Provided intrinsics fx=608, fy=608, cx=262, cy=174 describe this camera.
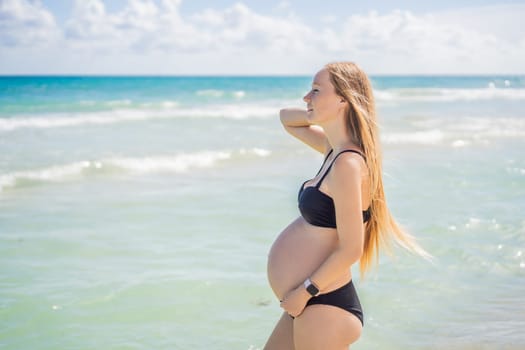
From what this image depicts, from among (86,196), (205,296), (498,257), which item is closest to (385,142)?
(86,196)

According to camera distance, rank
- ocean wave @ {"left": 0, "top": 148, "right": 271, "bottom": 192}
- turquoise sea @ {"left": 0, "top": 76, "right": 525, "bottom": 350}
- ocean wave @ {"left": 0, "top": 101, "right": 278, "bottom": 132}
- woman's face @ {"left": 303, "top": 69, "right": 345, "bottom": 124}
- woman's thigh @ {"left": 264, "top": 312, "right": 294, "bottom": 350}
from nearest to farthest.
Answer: woman's face @ {"left": 303, "top": 69, "right": 345, "bottom": 124} → woman's thigh @ {"left": 264, "top": 312, "right": 294, "bottom": 350} → turquoise sea @ {"left": 0, "top": 76, "right": 525, "bottom": 350} → ocean wave @ {"left": 0, "top": 148, "right": 271, "bottom": 192} → ocean wave @ {"left": 0, "top": 101, "right": 278, "bottom": 132}

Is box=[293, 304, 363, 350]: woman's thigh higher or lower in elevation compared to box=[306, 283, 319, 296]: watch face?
lower

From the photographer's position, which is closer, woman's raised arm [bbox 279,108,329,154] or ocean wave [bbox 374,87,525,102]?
woman's raised arm [bbox 279,108,329,154]

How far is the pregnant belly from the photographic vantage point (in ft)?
9.05

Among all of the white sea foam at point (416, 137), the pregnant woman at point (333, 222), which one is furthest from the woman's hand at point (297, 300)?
the white sea foam at point (416, 137)

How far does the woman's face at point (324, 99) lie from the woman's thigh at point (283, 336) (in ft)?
3.34

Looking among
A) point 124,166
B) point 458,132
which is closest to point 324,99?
point 124,166

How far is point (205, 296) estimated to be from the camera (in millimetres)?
5598

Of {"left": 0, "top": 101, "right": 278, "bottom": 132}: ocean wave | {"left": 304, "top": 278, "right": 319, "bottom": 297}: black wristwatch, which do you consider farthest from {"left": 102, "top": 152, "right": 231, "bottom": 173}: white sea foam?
{"left": 304, "top": 278, "right": 319, "bottom": 297}: black wristwatch

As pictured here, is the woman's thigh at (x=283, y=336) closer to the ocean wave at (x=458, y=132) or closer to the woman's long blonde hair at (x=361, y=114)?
the woman's long blonde hair at (x=361, y=114)

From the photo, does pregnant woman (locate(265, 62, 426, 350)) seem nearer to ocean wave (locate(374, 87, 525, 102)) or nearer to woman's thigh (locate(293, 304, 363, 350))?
woman's thigh (locate(293, 304, 363, 350))

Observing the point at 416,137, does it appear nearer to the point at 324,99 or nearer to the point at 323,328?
the point at 324,99

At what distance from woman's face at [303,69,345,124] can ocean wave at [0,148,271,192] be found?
8962mm

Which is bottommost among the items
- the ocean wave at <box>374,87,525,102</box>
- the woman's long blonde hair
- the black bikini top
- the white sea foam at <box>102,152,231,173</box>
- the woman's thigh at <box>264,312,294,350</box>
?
the ocean wave at <box>374,87,525,102</box>
